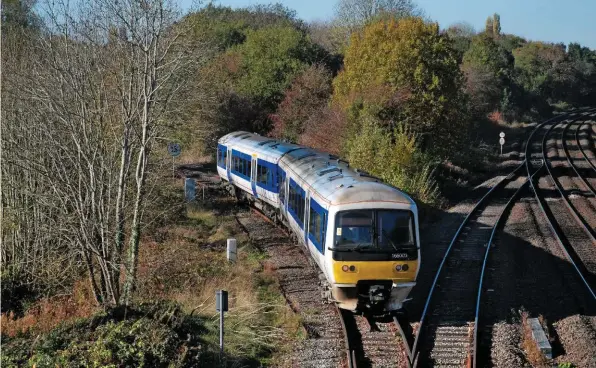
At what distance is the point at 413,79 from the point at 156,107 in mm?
16778

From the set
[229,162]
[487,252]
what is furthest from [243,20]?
[487,252]

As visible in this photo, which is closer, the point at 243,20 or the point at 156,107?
the point at 156,107

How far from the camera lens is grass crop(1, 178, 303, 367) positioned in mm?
10414

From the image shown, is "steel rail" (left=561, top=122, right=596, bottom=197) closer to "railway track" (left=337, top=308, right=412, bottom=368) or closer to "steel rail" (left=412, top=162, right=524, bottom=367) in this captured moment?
"steel rail" (left=412, top=162, right=524, bottom=367)

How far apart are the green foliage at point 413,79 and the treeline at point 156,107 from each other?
0.21 ft

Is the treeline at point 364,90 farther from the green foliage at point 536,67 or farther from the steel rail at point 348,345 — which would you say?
the green foliage at point 536,67

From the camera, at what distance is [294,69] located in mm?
44906

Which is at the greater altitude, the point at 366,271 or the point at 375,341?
the point at 366,271

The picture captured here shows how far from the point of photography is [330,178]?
14.5 meters

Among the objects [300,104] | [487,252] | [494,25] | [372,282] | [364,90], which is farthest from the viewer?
[494,25]

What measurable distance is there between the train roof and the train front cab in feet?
0.83

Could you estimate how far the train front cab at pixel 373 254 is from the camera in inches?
481

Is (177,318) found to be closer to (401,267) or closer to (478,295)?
(401,267)

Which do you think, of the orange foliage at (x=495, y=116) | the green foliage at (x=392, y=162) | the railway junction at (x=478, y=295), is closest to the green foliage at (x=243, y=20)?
the orange foliage at (x=495, y=116)
